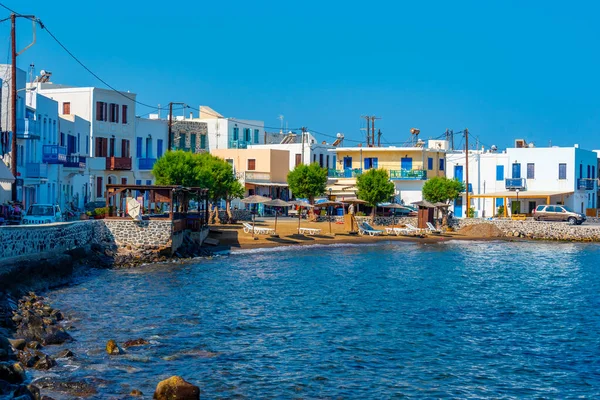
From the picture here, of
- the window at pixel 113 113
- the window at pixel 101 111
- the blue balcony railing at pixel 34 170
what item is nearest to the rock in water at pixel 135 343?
the blue balcony railing at pixel 34 170

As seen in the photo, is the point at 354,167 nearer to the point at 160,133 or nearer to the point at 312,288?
the point at 160,133

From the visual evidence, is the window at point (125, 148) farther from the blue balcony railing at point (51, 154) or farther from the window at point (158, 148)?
the blue balcony railing at point (51, 154)

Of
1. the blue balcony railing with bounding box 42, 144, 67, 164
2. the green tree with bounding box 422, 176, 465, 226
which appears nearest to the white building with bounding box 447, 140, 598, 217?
the green tree with bounding box 422, 176, 465, 226

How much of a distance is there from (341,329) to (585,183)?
55623 millimetres

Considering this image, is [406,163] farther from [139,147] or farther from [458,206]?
[139,147]

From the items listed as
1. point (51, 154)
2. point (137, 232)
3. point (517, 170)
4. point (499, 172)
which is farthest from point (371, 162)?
point (137, 232)

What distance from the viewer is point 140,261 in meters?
40.6

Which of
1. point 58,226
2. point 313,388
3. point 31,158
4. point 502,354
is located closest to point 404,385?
point 313,388

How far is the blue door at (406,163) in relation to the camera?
78938 millimetres

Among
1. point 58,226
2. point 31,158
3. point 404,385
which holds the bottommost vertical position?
point 404,385

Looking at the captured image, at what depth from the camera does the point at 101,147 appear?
196ft

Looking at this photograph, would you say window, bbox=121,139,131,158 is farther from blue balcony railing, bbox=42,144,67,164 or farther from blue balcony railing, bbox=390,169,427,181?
blue balcony railing, bbox=390,169,427,181

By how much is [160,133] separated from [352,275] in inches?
1284

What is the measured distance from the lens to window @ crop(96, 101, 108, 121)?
195 feet
